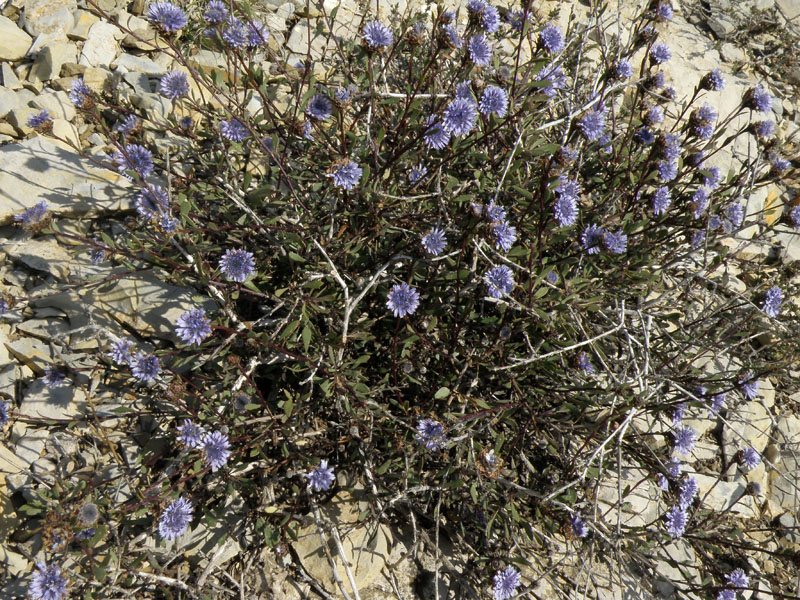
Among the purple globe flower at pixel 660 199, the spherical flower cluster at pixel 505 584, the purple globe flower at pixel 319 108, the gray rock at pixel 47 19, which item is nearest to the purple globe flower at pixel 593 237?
the purple globe flower at pixel 660 199

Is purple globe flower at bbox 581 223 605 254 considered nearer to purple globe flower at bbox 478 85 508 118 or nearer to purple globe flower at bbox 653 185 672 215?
purple globe flower at bbox 653 185 672 215

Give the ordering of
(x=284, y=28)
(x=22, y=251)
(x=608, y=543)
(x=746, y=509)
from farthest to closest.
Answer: (x=284, y=28)
(x=746, y=509)
(x=22, y=251)
(x=608, y=543)

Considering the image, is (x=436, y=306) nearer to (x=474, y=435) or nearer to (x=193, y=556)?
(x=474, y=435)

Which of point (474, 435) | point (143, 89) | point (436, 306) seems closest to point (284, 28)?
point (143, 89)

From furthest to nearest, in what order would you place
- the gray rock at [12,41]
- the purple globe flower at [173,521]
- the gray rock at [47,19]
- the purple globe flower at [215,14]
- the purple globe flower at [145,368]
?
the gray rock at [47,19] < the gray rock at [12,41] < the purple globe flower at [215,14] < the purple globe flower at [145,368] < the purple globe flower at [173,521]

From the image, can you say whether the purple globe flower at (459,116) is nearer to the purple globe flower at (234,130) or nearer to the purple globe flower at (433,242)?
the purple globe flower at (433,242)

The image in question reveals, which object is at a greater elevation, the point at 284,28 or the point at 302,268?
the point at 284,28

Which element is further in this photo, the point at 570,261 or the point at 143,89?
the point at 143,89
